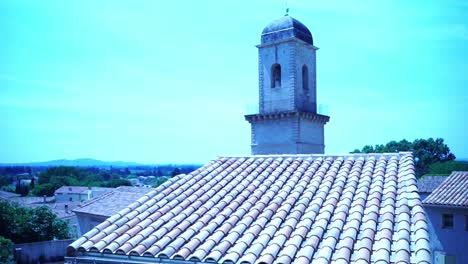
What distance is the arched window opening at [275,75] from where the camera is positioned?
21.5 m

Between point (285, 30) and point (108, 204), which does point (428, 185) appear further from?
point (108, 204)

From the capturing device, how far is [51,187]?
8831cm

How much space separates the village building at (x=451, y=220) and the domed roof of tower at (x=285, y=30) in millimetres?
11954

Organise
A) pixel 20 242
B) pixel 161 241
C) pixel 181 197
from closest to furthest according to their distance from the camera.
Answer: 1. pixel 161 241
2. pixel 181 197
3. pixel 20 242

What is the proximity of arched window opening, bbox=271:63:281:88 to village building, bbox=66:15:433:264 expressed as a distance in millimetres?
11890

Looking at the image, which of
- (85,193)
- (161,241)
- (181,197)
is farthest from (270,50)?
(85,193)

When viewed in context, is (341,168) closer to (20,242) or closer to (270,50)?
(270,50)

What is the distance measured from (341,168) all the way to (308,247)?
3388mm

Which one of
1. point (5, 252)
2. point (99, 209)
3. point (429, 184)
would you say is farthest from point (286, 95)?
point (429, 184)

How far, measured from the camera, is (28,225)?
23562 mm

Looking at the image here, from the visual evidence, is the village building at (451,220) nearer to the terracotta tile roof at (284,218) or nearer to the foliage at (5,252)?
the terracotta tile roof at (284,218)

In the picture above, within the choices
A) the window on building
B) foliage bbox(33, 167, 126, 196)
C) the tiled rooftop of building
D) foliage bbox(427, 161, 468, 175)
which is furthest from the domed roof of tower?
foliage bbox(33, 167, 126, 196)

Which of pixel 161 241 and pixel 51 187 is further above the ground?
pixel 161 241

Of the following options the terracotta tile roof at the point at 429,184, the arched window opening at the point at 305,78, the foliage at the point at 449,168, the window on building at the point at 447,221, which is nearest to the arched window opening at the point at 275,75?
the arched window opening at the point at 305,78
